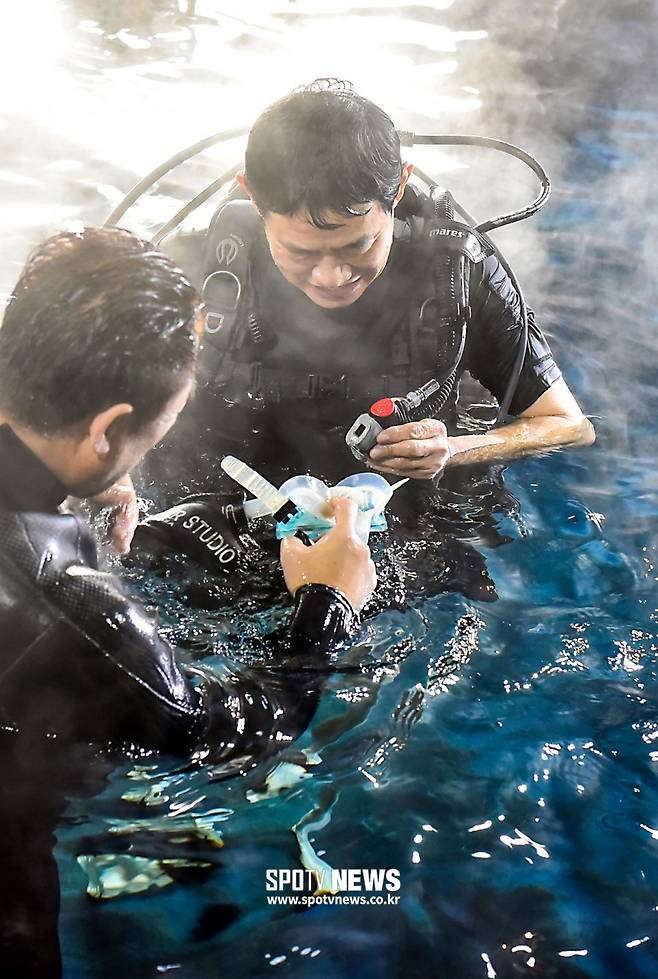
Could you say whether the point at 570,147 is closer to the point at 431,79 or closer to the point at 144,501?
the point at 431,79

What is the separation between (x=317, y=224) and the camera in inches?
99.3

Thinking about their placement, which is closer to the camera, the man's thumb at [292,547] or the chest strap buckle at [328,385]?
the man's thumb at [292,547]

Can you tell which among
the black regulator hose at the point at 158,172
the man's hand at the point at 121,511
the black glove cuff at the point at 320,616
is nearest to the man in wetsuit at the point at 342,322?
the black regulator hose at the point at 158,172

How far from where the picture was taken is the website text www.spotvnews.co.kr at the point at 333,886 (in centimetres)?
179

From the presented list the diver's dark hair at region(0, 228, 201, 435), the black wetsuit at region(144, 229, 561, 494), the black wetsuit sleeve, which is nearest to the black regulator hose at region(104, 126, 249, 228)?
the black wetsuit at region(144, 229, 561, 494)

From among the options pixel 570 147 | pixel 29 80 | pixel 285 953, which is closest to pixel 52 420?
pixel 285 953

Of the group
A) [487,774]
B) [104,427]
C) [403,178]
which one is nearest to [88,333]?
[104,427]

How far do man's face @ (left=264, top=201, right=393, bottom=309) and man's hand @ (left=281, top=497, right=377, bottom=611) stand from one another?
0.82 meters

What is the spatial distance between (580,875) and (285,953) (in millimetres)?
639

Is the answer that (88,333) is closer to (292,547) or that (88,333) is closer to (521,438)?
(292,547)

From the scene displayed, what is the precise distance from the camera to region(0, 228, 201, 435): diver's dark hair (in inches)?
63.5

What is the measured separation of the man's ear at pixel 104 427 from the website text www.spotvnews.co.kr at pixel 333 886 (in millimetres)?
903

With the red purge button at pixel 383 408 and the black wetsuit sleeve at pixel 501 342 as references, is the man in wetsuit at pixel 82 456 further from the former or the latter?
the black wetsuit sleeve at pixel 501 342

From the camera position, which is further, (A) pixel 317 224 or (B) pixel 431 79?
(B) pixel 431 79
